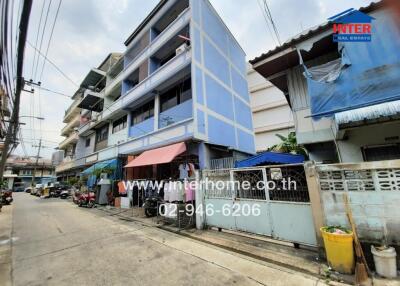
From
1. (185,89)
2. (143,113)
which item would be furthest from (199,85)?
(143,113)

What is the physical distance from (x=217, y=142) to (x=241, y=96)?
20.4 ft

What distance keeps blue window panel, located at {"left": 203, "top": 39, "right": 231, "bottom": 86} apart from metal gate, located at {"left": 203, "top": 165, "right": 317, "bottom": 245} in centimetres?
767

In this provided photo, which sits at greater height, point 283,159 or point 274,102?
point 274,102

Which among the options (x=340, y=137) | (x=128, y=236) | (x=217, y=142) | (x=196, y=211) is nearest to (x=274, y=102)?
(x=217, y=142)

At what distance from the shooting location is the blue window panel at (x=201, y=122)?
370 inches

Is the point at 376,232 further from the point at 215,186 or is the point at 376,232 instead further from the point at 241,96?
the point at 241,96

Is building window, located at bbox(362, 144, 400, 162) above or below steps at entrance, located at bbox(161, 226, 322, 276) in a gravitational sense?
above

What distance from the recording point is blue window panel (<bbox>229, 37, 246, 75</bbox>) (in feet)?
48.6

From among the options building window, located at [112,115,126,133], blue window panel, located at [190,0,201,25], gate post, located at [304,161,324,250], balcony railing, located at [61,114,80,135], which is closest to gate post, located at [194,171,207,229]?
gate post, located at [304,161,324,250]

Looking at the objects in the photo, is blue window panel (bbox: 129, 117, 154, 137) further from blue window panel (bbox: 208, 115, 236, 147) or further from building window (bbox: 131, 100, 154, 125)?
blue window panel (bbox: 208, 115, 236, 147)

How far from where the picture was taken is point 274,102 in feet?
72.9

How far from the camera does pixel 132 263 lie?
13.3 feet

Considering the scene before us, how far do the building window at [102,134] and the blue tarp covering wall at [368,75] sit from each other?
63.8 ft

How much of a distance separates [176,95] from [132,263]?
9577mm
